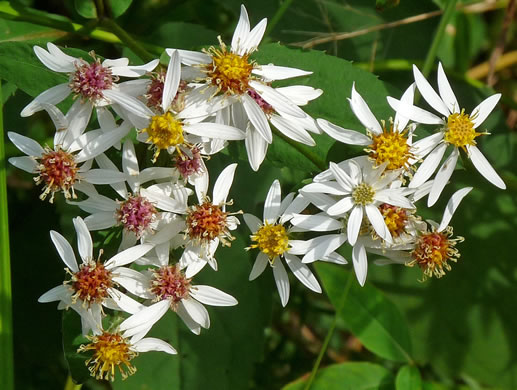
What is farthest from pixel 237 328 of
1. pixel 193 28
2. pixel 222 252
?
pixel 193 28

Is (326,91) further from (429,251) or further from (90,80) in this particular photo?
(90,80)

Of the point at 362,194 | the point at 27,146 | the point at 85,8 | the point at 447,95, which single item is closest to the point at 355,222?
the point at 362,194

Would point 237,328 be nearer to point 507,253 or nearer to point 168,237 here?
point 168,237

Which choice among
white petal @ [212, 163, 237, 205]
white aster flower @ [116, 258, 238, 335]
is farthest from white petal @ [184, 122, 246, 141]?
white aster flower @ [116, 258, 238, 335]

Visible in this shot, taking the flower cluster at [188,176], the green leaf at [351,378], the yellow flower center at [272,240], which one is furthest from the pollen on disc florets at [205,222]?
the green leaf at [351,378]

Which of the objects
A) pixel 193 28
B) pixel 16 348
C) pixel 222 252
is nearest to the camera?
pixel 222 252
